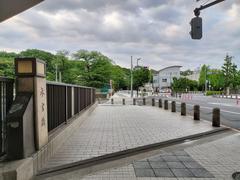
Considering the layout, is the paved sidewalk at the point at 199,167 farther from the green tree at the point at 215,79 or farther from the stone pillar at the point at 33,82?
the green tree at the point at 215,79

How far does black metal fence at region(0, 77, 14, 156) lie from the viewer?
14.9 feet

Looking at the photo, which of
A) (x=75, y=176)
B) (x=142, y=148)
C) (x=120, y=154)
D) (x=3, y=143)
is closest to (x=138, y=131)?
(x=142, y=148)

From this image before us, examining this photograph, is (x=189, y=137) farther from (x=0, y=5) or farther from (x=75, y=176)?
(x=0, y=5)

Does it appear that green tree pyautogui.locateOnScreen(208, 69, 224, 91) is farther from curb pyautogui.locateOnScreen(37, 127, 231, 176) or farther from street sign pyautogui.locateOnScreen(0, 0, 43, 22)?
street sign pyautogui.locateOnScreen(0, 0, 43, 22)

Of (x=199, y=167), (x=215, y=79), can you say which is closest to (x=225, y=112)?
(x=199, y=167)

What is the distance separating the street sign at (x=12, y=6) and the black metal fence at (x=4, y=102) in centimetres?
269

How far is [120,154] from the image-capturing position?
643cm

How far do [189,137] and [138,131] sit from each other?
1935mm

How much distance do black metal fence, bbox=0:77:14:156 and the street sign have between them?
2.69m

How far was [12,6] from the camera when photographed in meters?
6.86

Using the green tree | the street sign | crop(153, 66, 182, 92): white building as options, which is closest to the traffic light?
the street sign

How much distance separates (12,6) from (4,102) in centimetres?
322

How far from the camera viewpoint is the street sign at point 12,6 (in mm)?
6654

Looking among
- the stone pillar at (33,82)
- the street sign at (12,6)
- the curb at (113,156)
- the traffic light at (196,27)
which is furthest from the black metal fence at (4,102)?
the traffic light at (196,27)
